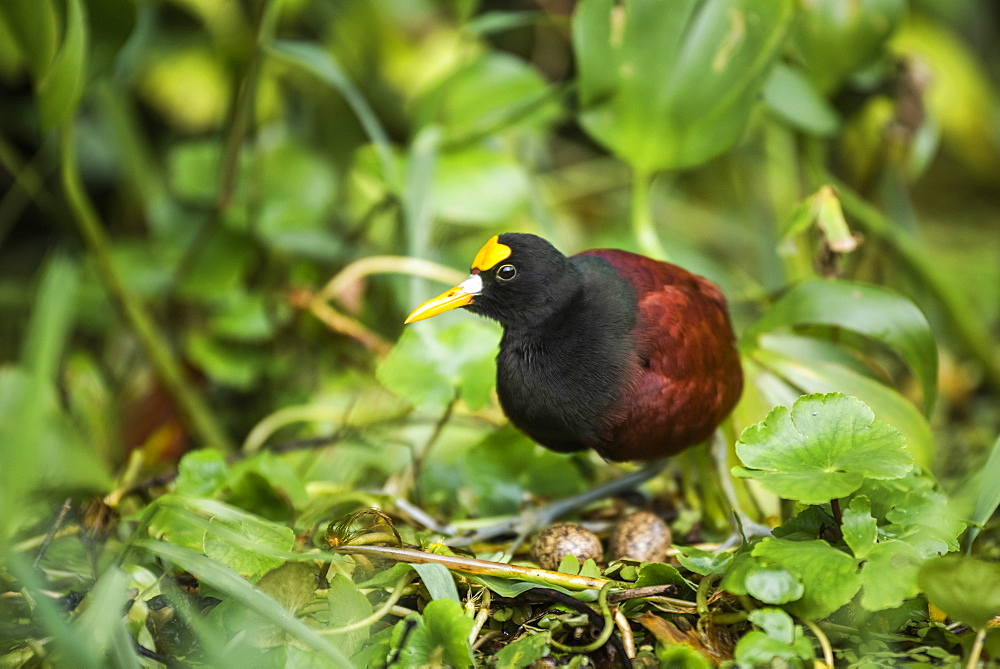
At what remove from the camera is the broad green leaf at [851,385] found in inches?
50.9

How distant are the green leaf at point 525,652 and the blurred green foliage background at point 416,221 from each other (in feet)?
1.40

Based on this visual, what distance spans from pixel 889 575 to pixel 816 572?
3.1 inches

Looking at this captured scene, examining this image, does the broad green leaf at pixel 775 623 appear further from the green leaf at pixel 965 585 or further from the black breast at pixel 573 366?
the black breast at pixel 573 366

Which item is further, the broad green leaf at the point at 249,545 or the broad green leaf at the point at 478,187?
the broad green leaf at the point at 478,187

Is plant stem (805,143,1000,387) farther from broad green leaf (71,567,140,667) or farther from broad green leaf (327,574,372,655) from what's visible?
broad green leaf (71,567,140,667)

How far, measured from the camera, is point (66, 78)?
4.43ft

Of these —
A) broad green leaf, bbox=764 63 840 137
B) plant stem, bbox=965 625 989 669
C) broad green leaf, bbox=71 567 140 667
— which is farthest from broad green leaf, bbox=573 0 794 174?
broad green leaf, bbox=71 567 140 667

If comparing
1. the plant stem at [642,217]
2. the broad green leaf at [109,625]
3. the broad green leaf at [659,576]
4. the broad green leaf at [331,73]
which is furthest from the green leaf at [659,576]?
the broad green leaf at [331,73]

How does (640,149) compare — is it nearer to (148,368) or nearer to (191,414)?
(191,414)

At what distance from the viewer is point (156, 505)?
1035 millimetres

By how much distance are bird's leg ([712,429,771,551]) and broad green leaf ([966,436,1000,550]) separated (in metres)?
0.28

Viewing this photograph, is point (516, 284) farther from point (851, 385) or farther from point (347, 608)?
point (851, 385)

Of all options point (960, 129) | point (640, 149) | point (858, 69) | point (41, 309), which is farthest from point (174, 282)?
point (960, 129)

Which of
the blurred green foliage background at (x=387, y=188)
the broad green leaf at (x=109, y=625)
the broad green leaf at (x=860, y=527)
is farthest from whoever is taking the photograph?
the blurred green foliage background at (x=387, y=188)
